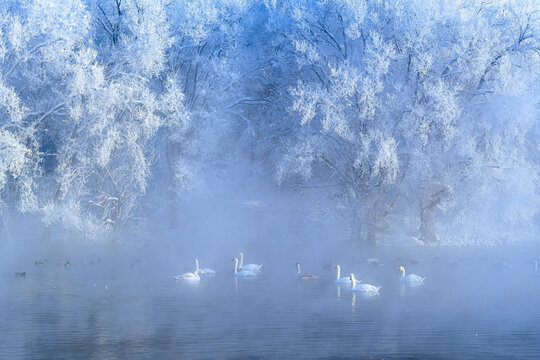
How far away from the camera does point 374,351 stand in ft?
54.7

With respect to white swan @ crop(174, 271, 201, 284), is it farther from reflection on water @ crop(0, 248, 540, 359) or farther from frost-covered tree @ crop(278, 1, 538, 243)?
frost-covered tree @ crop(278, 1, 538, 243)

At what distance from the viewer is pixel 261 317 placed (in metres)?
21.0

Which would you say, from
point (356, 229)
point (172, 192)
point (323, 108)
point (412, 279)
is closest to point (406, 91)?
point (323, 108)

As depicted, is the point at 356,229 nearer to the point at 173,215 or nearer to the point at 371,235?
the point at 371,235

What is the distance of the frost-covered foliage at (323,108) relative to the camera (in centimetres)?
3825

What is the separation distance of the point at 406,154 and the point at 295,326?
22113 mm

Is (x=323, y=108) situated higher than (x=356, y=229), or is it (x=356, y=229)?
(x=323, y=108)

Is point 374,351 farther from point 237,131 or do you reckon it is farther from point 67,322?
point 237,131

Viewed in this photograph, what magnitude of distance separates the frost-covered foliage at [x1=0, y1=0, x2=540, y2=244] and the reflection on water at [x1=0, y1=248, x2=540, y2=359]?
9713 millimetres

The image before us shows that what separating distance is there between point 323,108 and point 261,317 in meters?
19.5

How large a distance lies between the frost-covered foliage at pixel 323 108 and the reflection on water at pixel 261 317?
971 cm

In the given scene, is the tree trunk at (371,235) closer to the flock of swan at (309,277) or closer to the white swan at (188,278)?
the flock of swan at (309,277)

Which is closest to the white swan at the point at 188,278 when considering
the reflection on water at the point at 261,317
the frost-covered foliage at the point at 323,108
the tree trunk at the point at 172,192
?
the reflection on water at the point at 261,317

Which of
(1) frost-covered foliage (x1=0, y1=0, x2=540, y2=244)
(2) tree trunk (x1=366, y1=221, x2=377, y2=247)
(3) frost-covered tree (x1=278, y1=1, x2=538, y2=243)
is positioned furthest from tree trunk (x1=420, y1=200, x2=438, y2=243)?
(2) tree trunk (x1=366, y1=221, x2=377, y2=247)
